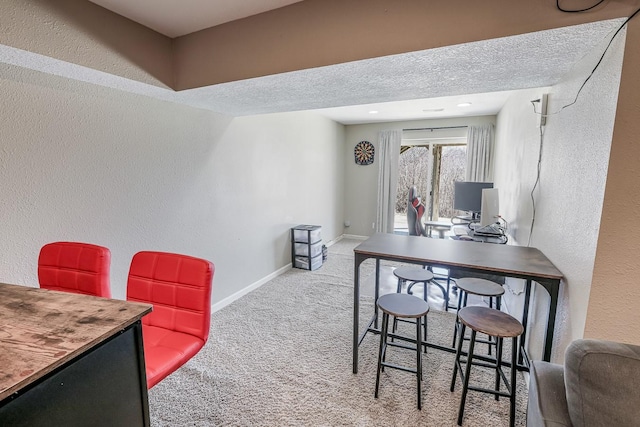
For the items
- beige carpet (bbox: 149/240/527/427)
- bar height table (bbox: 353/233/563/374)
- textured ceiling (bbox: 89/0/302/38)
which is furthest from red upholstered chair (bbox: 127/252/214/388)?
textured ceiling (bbox: 89/0/302/38)

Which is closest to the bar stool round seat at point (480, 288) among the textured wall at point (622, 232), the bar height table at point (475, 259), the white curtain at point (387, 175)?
the bar height table at point (475, 259)

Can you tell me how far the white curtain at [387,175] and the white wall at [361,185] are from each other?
143 millimetres

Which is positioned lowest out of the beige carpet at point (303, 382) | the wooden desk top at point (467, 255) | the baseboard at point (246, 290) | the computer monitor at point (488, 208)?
the beige carpet at point (303, 382)

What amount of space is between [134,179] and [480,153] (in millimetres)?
5076

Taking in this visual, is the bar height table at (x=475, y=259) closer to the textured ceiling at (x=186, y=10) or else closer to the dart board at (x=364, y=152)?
the textured ceiling at (x=186, y=10)

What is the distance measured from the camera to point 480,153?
5023 mm

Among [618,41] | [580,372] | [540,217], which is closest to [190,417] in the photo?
[580,372]

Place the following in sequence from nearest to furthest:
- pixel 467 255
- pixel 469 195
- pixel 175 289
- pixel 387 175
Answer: pixel 175 289 < pixel 467 255 < pixel 469 195 < pixel 387 175

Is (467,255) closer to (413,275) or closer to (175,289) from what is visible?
(413,275)

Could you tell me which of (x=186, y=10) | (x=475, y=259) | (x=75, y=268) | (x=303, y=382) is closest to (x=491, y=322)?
(x=475, y=259)

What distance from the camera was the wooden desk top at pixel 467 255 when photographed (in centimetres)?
167

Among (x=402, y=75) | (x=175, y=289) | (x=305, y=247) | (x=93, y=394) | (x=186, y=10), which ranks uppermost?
(x=186, y=10)

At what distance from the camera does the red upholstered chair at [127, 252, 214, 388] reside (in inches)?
56.7

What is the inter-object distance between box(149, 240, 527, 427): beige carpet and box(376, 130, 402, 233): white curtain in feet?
9.92
